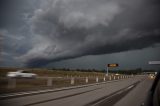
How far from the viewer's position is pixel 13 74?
4275 cm

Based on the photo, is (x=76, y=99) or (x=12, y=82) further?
(x=12, y=82)

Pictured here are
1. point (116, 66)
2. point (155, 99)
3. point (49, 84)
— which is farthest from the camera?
point (116, 66)

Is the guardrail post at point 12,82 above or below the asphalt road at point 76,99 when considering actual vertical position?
above

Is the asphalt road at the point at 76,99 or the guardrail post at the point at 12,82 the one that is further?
the guardrail post at the point at 12,82

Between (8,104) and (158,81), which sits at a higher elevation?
(158,81)

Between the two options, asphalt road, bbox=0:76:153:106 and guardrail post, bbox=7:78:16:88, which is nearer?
asphalt road, bbox=0:76:153:106

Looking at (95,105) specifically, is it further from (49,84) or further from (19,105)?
(49,84)

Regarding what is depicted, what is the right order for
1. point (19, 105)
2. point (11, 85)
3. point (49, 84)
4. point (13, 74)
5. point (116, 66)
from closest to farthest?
point (19, 105)
point (11, 85)
point (49, 84)
point (13, 74)
point (116, 66)

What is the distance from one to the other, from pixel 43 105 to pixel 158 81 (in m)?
7.44

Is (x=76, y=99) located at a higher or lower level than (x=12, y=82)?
lower

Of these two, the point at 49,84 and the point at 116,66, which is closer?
the point at 49,84

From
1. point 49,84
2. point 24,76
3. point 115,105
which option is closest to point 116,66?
point 24,76

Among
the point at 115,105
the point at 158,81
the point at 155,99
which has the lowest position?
the point at 115,105

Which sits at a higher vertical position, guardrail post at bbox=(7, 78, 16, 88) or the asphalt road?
guardrail post at bbox=(7, 78, 16, 88)
